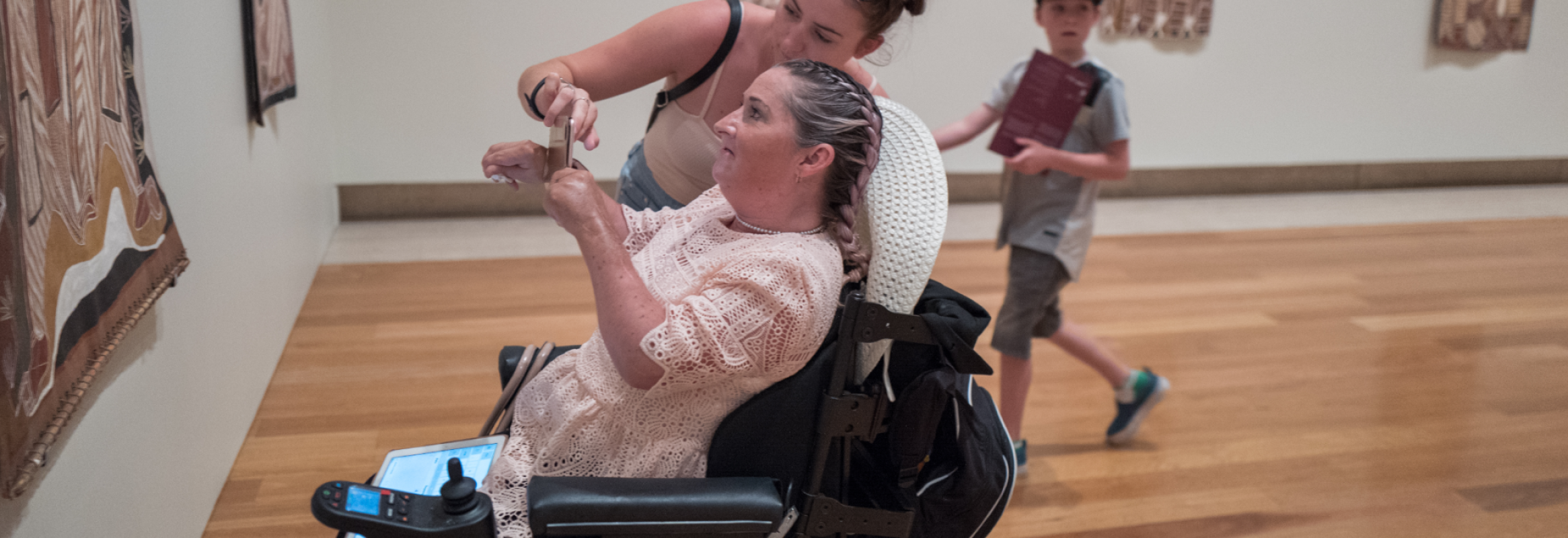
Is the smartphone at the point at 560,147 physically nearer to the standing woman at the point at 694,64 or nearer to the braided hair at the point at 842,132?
the standing woman at the point at 694,64

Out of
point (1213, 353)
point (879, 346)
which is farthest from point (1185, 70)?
point (879, 346)

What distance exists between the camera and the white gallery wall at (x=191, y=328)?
164 cm

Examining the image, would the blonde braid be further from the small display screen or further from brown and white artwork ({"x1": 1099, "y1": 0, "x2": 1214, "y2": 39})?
brown and white artwork ({"x1": 1099, "y1": 0, "x2": 1214, "y2": 39})

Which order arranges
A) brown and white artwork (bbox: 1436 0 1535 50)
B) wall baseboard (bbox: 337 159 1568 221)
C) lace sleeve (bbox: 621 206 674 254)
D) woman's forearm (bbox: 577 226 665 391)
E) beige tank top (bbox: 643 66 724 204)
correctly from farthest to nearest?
1. brown and white artwork (bbox: 1436 0 1535 50)
2. wall baseboard (bbox: 337 159 1568 221)
3. beige tank top (bbox: 643 66 724 204)
4. lace sleeve (bbox: 621 206 674 254)
5. woman's forearm (bbox: 577 226 665 391)

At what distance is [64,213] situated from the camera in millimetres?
1463

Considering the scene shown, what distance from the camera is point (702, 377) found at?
1366 mm

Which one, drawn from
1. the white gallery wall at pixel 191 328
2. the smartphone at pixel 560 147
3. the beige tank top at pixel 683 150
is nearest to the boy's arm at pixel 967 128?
the beige tank top at pixel 683 150

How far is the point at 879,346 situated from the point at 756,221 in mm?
284

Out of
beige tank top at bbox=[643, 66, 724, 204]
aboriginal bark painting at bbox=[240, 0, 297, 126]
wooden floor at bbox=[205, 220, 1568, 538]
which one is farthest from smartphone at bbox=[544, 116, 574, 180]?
aboriginal bark painting at bbox=[240, 0, 297, 126]

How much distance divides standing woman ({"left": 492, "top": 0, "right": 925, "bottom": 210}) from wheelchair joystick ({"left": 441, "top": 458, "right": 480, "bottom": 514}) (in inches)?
21.3

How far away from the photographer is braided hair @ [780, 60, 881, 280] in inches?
56.6

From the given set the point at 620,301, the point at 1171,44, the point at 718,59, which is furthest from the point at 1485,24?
the point at 620,301

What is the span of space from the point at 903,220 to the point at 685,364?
34 centimetres

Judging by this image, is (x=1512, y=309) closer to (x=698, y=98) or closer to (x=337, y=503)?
(x=698, y=98)
